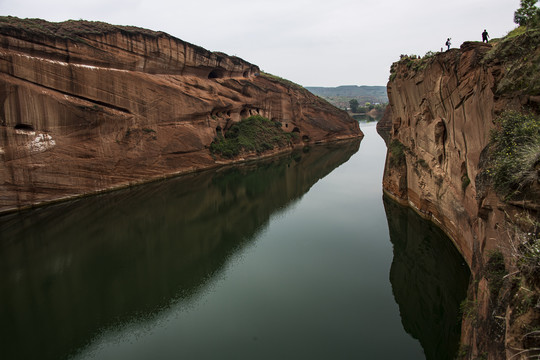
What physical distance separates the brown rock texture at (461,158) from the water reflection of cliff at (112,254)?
26.9ft

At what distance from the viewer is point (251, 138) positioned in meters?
38.7

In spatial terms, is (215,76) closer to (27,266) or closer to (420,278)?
(27,266)

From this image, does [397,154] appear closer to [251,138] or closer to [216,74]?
[251,138]

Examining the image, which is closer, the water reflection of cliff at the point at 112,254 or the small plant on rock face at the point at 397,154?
the water reflection of cliff at the point at 112,254

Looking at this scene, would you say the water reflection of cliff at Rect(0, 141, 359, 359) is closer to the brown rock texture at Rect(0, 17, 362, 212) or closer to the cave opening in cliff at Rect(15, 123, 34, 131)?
the brown rock texture at Rect(0, 17, 362, 212)

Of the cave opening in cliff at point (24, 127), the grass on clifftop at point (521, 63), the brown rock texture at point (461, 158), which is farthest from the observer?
the cave opening in cliff at point (24, 127)

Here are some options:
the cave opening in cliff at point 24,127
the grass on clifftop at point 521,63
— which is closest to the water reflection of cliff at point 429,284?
the grass on clifftop at point 521,63

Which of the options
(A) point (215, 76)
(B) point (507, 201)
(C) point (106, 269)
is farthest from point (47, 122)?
(B) point (507, 201)

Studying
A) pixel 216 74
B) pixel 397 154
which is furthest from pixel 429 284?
pixel 216 74

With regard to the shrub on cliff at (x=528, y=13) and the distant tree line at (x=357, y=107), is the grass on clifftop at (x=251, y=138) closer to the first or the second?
the shrub on cliff at (x=528, y=13)

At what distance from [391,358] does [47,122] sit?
21117 millimetres

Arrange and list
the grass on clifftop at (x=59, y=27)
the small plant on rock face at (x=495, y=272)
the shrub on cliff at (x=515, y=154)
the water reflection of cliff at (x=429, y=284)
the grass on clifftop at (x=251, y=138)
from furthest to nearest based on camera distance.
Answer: the grass on clifftop at (x=251, y=138)
the grass on clifftop at (x=59, y=27)
the water reflection of cliff at (x=429, y=284)
the small plant on rock face at (x=495, y=272)
the shrub on cliff at (x=515, y=154)

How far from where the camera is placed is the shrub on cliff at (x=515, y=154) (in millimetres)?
5162

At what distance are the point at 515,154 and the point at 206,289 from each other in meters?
9.49
